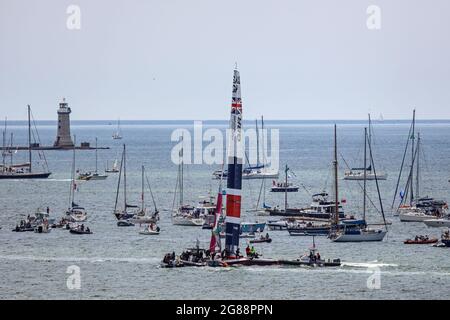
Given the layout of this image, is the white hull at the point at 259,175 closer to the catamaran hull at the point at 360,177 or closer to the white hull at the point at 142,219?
the catamaran hull at the point at 360,177

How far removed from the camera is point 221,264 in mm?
65500

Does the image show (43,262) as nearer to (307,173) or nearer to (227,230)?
(227,230)

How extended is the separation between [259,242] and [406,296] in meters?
22.0

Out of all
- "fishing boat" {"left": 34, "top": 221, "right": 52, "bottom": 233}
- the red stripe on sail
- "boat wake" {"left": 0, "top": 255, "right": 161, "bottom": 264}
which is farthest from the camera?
"fishing boat" {"left": 34, "top": 221, "right": 52, "bottom": 233}

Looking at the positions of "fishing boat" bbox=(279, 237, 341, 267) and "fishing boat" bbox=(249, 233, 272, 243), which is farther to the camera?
"fishing boat" bbox=(249, 233, 272, 243)

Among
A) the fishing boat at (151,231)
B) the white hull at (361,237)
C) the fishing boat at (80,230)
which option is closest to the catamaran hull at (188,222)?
the fishing boat at (151,231)

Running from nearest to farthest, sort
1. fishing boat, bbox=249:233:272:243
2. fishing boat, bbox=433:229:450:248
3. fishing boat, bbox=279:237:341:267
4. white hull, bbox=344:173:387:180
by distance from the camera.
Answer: fishing boat, bbox=279:237:341:267
fishing boat, bbox=433:229:450:248
fishing boat, bbox=249:233:272:243
white hull, bbox=344:173:387:180

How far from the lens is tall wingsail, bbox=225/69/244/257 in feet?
205

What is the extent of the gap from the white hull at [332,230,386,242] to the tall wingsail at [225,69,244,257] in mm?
16304

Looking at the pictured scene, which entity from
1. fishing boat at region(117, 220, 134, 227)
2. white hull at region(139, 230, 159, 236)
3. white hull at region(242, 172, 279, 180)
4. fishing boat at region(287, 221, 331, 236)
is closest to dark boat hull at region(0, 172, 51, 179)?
white hull at region(242, 172, 279, 180)

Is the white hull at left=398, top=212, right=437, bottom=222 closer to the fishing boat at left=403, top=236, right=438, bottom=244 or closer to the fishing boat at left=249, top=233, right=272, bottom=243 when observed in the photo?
the fishing boat at left=403, top=236, right=438, bottom=244

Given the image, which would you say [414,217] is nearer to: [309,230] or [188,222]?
[309,230]
